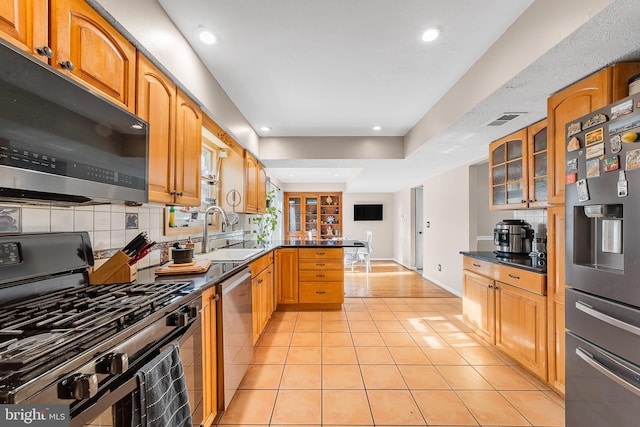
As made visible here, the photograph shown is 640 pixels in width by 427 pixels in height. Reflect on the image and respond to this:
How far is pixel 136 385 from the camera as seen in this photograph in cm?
86

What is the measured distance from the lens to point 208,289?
4.98 feet

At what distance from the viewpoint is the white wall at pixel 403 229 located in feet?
22.6

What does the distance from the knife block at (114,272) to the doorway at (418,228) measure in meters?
6.22

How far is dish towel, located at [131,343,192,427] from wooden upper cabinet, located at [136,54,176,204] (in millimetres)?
870

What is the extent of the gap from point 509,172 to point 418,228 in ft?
13.6

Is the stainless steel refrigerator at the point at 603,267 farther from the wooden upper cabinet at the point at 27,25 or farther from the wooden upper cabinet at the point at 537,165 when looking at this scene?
the wooden upper cabinet at the point at 27,25

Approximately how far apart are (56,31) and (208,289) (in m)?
1.21

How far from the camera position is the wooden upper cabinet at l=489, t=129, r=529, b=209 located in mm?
2645

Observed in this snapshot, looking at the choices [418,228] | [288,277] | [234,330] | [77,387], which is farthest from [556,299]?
[418,228]

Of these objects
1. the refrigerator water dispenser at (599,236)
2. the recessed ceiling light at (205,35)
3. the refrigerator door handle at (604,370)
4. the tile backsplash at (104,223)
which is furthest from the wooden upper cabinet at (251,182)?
the refrigerator door handle at (604,370)

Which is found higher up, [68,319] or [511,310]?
[68,319]

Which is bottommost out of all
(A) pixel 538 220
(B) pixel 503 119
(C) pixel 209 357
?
(C) pixel 209 357

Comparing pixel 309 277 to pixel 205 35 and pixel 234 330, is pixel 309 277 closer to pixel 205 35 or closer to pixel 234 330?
pixel 234 330

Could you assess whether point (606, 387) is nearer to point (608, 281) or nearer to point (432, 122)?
point (608, 281)
